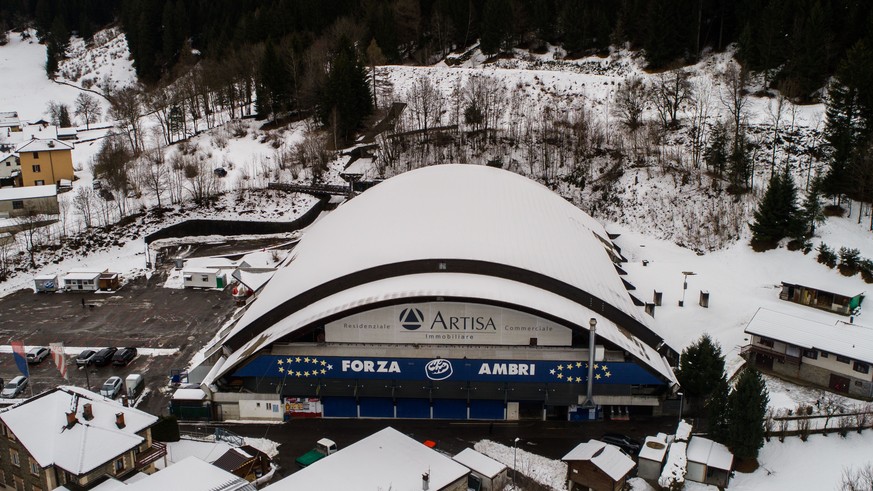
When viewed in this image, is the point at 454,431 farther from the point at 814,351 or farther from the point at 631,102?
the point at 631,102

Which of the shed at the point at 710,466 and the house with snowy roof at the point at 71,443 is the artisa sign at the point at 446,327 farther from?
the house with snowy roof at the point at 71,443

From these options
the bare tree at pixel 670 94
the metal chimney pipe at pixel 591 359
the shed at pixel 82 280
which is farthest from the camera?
the bare tree at pixel 670 94

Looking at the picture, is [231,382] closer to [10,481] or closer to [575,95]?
[10,481]

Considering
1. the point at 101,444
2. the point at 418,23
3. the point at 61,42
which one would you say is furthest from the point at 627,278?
the point at 61,42

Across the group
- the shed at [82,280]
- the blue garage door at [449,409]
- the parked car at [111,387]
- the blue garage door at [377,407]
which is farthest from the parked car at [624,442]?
the shed at [82,280]

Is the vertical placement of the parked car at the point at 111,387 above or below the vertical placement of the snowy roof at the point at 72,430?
below

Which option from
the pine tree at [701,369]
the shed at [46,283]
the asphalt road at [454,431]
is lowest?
the asphalt road at [454,431]

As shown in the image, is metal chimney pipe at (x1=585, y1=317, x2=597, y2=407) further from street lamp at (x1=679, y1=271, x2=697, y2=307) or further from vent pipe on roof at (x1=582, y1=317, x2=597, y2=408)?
street lamp at (x1=679, y1=271, x2=697, y2=307)
